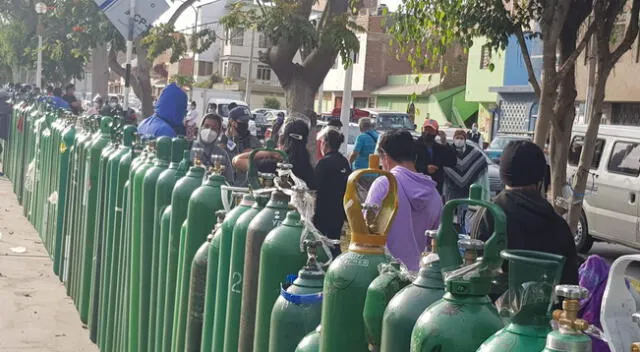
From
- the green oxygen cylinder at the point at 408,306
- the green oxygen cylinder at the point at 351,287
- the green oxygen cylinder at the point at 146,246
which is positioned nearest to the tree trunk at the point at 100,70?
the green oxygen cylinder at the point at 146,246

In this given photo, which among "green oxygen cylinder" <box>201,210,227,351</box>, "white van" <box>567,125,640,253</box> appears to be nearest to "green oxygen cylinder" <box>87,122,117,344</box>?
"green oxygen cylinder" <box>201,210,227,351</box>

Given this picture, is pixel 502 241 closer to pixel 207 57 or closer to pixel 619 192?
pixel 619 192

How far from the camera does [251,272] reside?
3.41 meters

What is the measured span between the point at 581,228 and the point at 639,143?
1.64 meters

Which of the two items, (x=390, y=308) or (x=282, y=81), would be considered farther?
(x=282, y=81)

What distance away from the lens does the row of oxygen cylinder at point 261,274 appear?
218cm

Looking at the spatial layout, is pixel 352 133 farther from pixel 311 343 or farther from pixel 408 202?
pixel 311 343

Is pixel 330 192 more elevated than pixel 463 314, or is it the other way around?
pixel 463 314

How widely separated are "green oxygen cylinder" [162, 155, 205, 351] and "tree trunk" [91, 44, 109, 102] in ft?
70.2

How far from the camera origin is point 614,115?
33.6 metres

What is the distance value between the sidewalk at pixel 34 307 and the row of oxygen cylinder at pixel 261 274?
17 cm

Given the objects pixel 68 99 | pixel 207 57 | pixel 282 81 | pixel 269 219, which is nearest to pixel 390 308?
pixel 269 219

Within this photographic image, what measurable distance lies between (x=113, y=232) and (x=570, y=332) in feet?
15.5

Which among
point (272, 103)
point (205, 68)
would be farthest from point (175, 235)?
point (205, 68)
